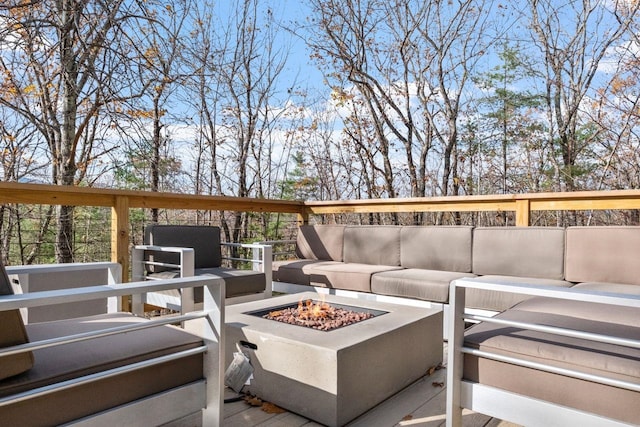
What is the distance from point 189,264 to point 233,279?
39 centimetres

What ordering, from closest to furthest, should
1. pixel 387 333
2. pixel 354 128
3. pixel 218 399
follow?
pixel 218 399 < pixel 387 333 < pixel 354 128

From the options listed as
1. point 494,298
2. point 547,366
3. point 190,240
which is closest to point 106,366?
point 547,366

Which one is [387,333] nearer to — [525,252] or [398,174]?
[525,252]

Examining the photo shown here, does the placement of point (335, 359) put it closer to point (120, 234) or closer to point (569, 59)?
point (120, 234)

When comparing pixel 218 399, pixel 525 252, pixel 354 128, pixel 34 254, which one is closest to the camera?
pixel 218 399

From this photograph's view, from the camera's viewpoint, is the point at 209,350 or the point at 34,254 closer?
the point at 209,350

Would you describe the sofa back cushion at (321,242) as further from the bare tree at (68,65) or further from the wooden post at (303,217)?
the bare tree at (68,65)

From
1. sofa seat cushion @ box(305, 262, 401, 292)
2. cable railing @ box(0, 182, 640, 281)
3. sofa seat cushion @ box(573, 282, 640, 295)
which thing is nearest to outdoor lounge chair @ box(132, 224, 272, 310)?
cable railing @ box(0, 182, 640, 281)

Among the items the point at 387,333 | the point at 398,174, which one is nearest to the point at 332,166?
the point at 398,174

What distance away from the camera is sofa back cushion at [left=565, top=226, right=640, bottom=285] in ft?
9.16

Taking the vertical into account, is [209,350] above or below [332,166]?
below

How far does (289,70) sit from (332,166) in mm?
2004

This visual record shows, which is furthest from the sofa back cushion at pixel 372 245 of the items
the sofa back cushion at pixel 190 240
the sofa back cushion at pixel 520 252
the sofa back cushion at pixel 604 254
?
the sofa back cushion at pixel 604 254

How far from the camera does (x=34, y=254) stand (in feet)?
17.5
